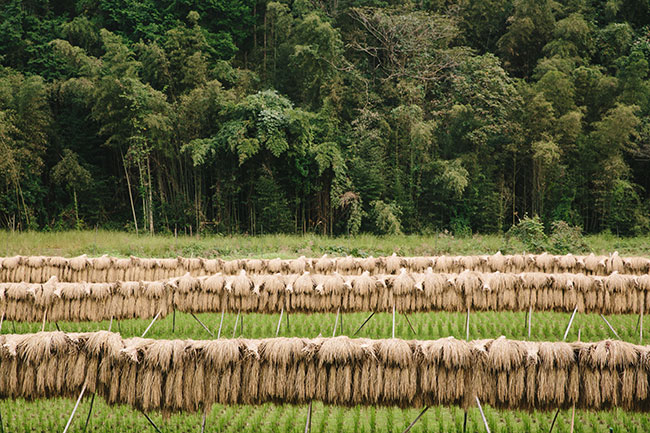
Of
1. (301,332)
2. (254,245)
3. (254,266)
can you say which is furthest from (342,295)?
(254,245)

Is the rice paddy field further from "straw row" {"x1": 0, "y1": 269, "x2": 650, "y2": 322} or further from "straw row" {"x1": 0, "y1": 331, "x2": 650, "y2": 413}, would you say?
"straw row" {"x1": 0, "y1": 269, "x2": 650, "y2": 322}

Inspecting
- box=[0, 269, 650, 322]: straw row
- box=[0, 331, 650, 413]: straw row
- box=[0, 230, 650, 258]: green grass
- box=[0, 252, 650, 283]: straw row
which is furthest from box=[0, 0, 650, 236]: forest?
box=[0, 331, 650, 413]: straw row

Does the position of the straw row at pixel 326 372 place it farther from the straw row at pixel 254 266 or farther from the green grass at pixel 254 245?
the green grass at pixel 254 245

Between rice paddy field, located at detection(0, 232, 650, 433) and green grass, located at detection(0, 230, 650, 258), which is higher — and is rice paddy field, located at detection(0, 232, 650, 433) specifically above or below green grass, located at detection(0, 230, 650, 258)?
below

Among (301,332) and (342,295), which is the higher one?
(342,295)

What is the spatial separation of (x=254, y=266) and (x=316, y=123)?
40.1 ft

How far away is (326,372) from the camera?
471cm

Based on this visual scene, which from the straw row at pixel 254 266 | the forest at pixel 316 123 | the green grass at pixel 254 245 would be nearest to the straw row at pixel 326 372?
the straw row at pixel 254 266

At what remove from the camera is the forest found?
67.4 feet

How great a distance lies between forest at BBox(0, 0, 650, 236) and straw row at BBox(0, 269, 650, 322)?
472 inches

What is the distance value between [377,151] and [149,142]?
357 inches

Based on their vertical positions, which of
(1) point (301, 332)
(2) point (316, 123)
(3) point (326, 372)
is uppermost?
(2) point (316, 123)

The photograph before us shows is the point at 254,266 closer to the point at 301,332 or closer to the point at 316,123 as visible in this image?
the point at 301,332

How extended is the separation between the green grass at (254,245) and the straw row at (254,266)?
5.36 metres
